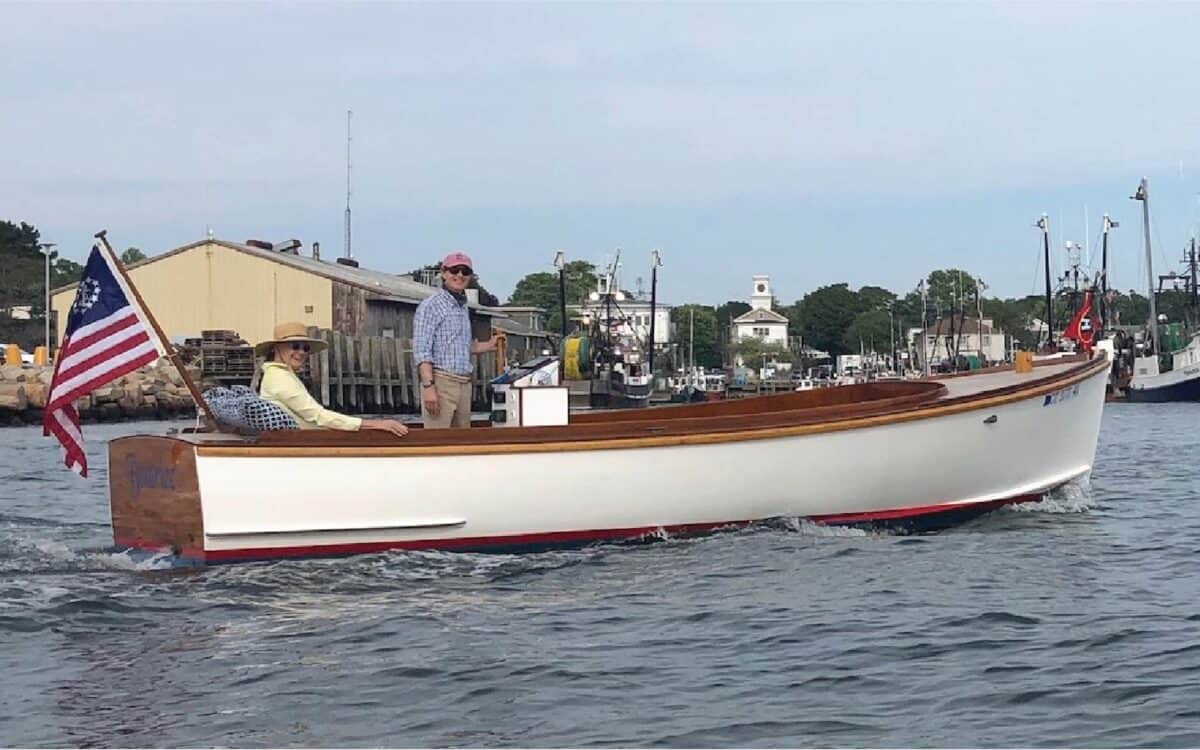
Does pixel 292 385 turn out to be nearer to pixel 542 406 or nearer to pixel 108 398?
pixel 542 406

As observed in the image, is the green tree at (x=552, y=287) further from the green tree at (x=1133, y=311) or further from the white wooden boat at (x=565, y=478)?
the white wooden boat at (x=565, y=478)

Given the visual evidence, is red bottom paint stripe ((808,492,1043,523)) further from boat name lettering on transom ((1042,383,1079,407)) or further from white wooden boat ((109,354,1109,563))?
boat name lettering on transom ((1042,383,1079,407))

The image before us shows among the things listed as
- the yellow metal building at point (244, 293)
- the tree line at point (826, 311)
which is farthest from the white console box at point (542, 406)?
the tree line at point (826, 311)

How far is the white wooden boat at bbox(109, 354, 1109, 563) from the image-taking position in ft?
32.3

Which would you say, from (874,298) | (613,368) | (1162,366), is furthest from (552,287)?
(613,368)

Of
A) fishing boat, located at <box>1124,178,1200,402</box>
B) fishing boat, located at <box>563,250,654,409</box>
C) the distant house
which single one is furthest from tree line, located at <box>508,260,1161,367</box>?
fishing boat, located at <box>563,250,654,409</box>

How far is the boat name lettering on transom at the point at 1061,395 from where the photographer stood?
40.0ft

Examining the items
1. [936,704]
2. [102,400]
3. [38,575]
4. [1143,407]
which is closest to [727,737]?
[936,704]

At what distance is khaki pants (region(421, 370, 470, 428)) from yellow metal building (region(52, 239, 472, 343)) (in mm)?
39732

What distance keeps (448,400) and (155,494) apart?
6.91ft

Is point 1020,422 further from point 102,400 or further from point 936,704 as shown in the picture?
point 102,400

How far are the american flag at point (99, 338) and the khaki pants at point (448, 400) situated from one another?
1895 millimetres

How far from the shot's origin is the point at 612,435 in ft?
33.9

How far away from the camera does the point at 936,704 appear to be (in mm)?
6668
